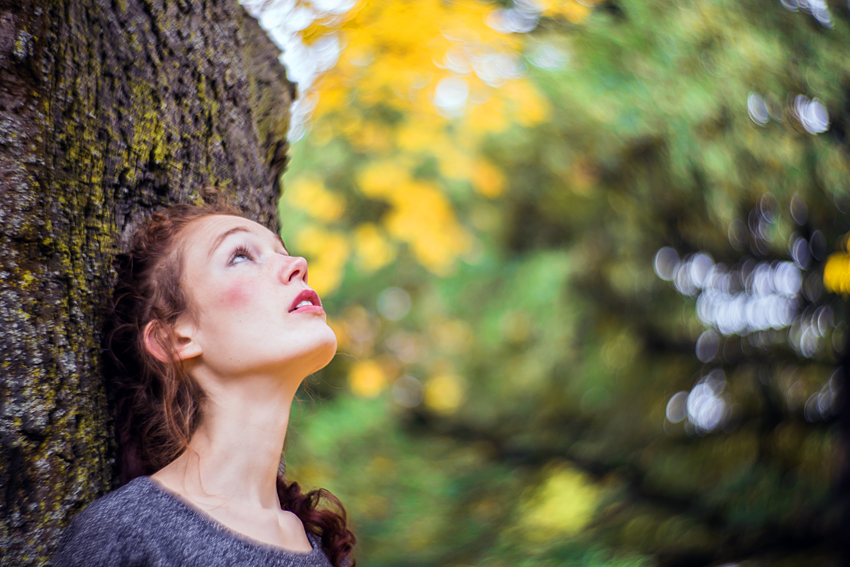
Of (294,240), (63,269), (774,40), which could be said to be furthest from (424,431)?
(63,269)

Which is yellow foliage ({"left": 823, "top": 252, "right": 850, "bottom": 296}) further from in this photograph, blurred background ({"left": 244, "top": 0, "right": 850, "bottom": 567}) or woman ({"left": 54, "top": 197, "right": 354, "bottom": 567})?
woman ({"left": 54, "top": 197, "right": 354, "bottom": 567})

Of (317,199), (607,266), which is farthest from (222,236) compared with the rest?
(607,266)

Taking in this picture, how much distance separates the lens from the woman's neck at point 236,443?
0.70 metres

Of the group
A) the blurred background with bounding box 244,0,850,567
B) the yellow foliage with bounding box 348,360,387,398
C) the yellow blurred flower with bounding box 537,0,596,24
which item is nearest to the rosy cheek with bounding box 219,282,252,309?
the blurred background with bounding box 244,0,850,567

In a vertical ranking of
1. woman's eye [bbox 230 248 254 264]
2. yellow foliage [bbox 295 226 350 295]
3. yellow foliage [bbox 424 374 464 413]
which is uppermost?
woman's eye [bbox 230 248 254 264]

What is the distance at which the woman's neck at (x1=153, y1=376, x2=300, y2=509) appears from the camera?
704mm

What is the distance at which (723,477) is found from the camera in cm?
195

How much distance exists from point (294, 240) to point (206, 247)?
6.21 ft

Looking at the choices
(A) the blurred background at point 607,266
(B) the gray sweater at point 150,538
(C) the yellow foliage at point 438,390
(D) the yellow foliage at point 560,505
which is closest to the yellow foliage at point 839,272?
(A) the blurred background at point 607,266

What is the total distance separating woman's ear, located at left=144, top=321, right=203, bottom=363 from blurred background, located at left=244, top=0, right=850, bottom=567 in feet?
2.76

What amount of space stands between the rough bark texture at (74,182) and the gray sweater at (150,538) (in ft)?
0.23

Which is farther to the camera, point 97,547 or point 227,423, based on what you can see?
point 227,423

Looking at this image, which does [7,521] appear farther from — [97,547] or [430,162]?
[430,162]

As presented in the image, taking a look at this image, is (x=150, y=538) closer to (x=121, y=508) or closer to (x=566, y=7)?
(x=121, y=508)
